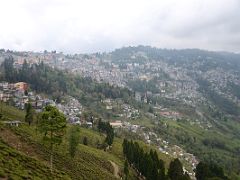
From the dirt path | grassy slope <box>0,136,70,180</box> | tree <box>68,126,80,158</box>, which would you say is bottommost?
the dirt path

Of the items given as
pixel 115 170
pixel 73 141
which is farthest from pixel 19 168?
pixel 115 170

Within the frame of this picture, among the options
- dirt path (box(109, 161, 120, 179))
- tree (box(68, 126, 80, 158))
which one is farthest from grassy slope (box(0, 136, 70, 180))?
dirt path (box(109, 161, 120, 179))

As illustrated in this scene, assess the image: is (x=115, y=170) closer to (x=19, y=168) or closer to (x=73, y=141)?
(x=73, y=141)

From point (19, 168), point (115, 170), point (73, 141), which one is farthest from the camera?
point (115, 170)

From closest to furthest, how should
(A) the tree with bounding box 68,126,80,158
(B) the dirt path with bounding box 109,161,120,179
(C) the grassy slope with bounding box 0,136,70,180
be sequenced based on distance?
(C) the grassy slope with bounding box 0,136,70,180 → (A) the tree with bounding box 68,126,80,158 → (B) the dirt path with bounding box 109,161,120,179

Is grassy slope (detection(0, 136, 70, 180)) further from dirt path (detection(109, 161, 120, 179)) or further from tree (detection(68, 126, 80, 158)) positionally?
dirt path (detection(109, 161, 120, 179))

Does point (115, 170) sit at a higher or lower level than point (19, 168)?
lower

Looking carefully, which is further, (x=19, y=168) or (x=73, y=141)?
(x=73, y=141)

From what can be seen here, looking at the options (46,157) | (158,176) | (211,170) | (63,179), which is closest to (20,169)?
(63,179)

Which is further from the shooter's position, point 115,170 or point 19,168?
point 115,170

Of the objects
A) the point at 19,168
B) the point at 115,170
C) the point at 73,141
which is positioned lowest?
the point at 115,170

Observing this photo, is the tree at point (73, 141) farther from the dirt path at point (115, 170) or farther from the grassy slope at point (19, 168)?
the grassy slope at point (19, 168)

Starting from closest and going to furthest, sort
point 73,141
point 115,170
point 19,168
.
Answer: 1. point 19,168
2. point 73,141
3. point 115,170

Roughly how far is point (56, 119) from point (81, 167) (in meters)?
25.7
